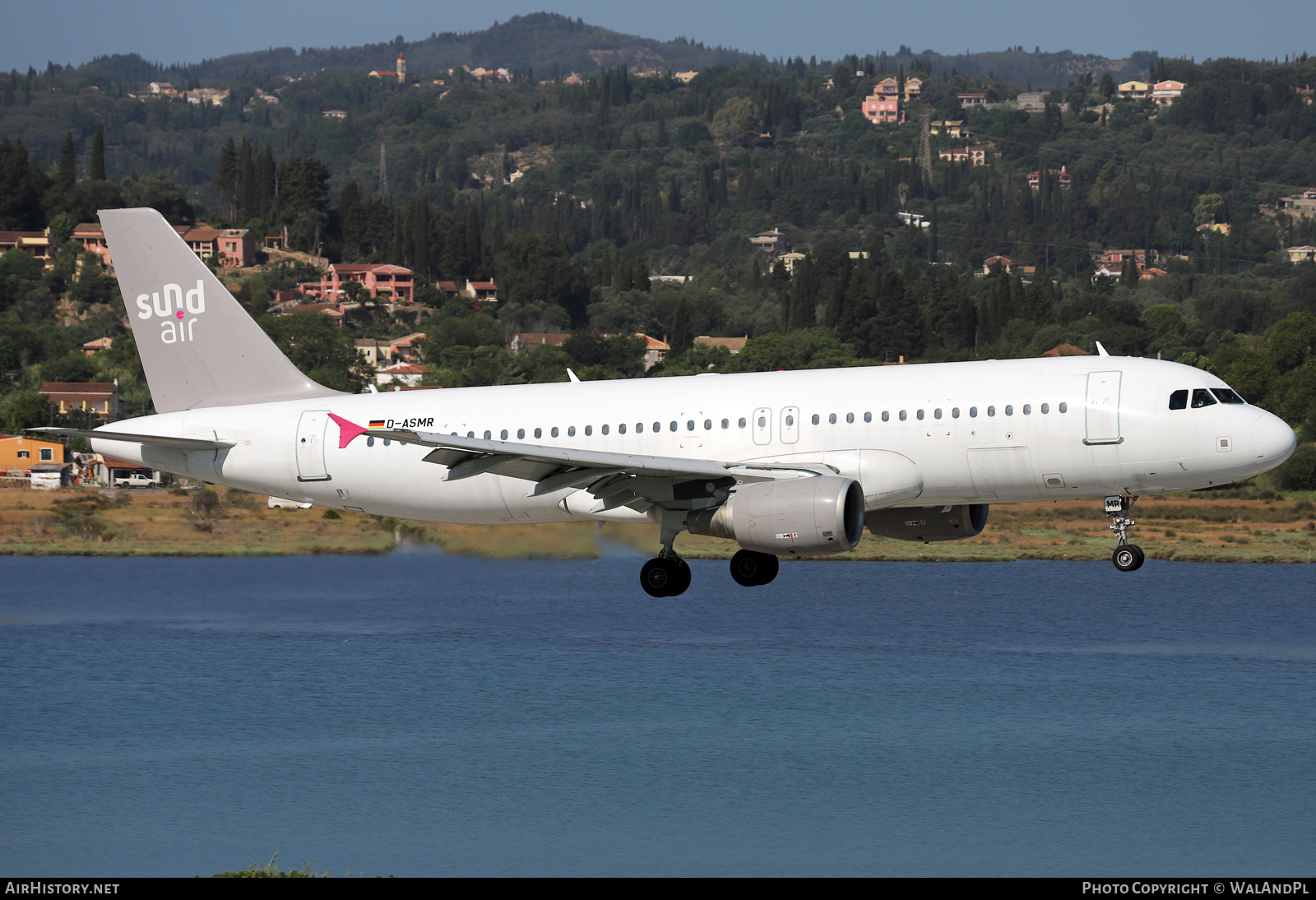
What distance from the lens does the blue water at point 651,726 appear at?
2544 inches

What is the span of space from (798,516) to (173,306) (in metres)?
19.8

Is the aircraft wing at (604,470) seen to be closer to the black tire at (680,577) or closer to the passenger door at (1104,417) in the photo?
the black tire at (680,577)

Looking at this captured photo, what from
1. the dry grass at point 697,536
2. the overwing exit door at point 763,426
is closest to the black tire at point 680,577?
the overwing exit door at point 763,426

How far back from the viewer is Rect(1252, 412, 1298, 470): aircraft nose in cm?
3566

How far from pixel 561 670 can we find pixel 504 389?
50934 mm

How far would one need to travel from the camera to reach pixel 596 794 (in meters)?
70.1

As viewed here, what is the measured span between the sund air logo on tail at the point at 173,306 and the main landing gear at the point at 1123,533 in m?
25.0

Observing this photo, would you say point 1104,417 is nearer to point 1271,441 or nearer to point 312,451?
point 1271,441

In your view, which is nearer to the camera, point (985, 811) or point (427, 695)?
point (985, 811)

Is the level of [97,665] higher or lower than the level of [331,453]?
lower

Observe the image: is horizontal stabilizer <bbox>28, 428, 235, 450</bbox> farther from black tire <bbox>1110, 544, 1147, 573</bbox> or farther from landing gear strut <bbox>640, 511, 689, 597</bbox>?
black tire <bbox>1110, 544, 1147, 573</bbox>

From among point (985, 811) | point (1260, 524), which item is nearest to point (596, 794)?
point (985, 811)
